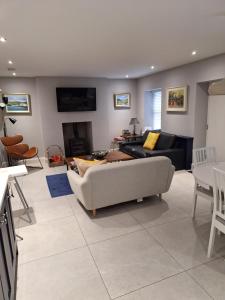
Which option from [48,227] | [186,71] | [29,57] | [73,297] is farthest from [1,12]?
[186,71]

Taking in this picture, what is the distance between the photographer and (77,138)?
275 inches

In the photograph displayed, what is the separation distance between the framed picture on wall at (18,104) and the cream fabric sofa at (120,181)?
3.76 meters

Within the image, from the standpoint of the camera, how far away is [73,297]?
178 cm

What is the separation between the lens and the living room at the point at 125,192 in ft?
6.37

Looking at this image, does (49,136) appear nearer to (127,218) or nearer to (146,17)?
(127,218)

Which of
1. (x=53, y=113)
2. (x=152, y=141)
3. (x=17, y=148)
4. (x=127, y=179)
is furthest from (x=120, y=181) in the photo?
(x=53, y=113)

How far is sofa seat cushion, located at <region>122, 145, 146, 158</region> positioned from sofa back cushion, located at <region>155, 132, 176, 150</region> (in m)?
0.45

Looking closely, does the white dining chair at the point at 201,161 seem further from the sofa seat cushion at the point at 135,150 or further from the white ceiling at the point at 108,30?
the sofa seat cushion at the point at 135,150

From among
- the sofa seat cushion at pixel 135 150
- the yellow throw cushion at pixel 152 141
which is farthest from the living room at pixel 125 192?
the sofa seat cushion at pixel 135 150

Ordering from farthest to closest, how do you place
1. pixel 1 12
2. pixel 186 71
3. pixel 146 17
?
1. pixel 186 71
2. pixel 146 17
3. pixel 1 12

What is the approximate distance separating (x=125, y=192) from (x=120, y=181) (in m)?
0.24

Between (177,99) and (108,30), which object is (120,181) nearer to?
(108,30)

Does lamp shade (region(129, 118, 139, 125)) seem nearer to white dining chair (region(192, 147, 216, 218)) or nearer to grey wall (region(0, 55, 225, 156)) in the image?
grey wall (region(0, 55, 225, 156))

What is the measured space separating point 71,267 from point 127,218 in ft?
3.68
